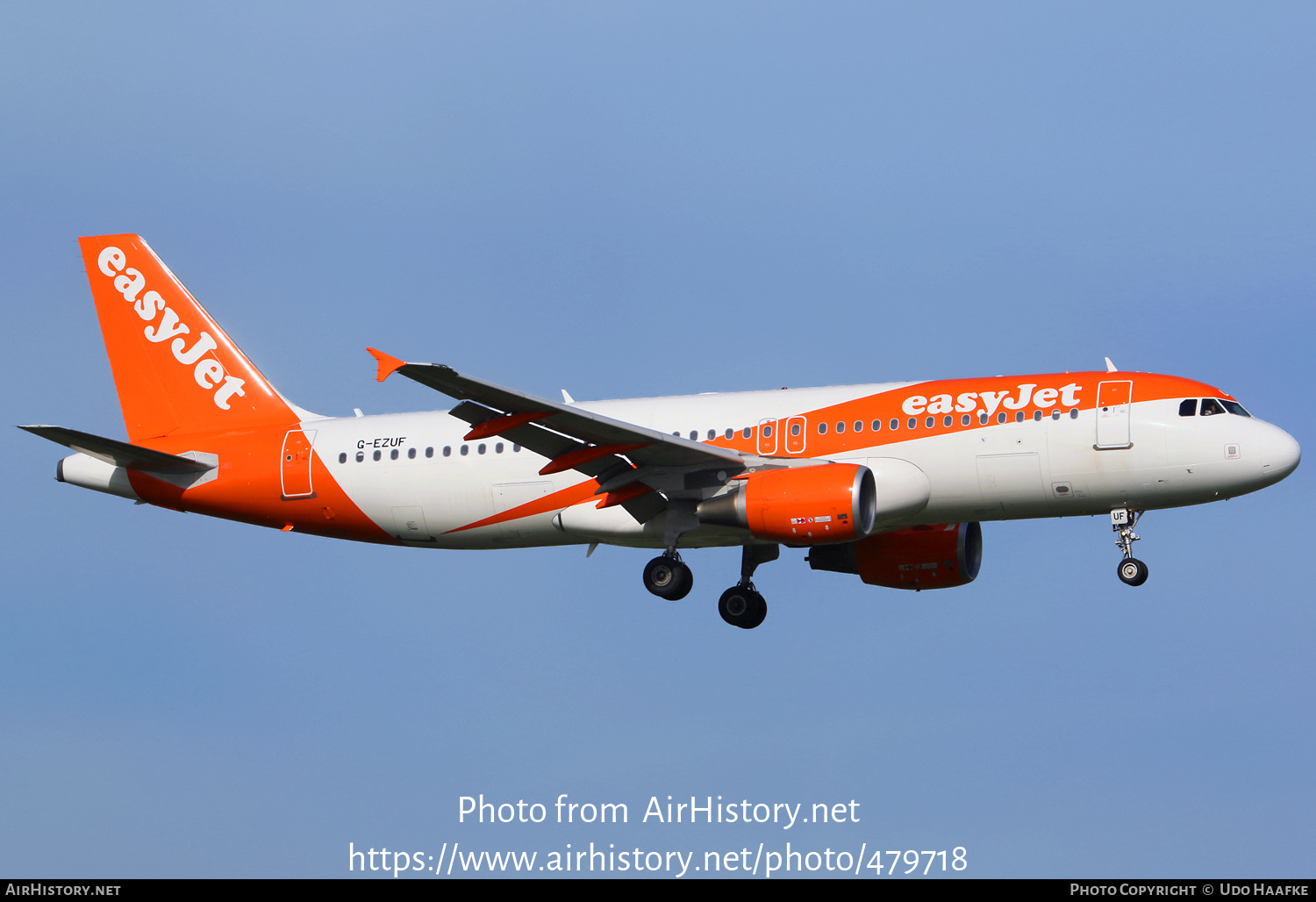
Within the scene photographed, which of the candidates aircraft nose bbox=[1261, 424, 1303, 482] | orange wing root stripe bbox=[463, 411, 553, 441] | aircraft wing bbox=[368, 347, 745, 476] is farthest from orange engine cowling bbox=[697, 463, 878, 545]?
aircraft nose bbox=[1261, 424, 1303, 482]

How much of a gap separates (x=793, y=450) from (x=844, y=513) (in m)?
2.74

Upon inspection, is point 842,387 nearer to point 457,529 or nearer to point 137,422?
point 457,529

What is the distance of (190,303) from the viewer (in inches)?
1642

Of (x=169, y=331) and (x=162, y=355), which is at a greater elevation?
(x=169, y=331)

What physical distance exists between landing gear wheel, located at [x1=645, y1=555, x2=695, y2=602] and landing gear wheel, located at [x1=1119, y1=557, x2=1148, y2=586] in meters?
9.16

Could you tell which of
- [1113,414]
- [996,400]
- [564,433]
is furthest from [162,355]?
[1113,414]

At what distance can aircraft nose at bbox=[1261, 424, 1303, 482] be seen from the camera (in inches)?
1281

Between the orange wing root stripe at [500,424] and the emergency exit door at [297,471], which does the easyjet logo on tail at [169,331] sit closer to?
the emergency exit door at [297,471]

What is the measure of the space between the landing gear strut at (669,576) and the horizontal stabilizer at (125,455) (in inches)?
438

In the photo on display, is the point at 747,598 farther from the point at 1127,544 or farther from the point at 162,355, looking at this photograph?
the point at 162,355

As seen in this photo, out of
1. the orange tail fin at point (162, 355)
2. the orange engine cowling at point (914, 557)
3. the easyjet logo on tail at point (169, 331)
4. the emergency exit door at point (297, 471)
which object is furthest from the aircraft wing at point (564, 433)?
the easyjet logo on tail at point (169, 331)

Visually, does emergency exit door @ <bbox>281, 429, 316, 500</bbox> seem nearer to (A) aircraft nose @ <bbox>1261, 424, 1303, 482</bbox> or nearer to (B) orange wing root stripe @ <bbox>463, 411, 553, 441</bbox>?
(B) orange wing root stripe @ <bbox>463, 411, 553, 441</bbox>

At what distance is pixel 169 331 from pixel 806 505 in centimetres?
1791

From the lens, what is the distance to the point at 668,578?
117 feet
